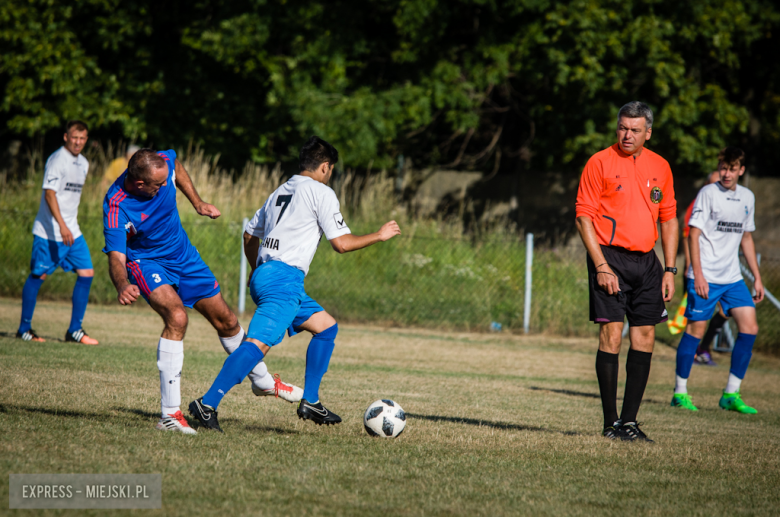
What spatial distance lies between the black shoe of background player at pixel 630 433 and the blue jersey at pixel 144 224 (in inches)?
134

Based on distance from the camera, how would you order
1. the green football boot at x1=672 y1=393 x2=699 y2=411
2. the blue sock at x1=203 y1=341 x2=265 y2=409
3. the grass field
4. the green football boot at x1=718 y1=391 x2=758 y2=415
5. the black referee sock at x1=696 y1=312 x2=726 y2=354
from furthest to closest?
the black referee sock at x1=696 y1=312 x2=726 y2=354, the green football boot at x1=672 y1=393 x2=699 y2=411, the green football boot at x1=718 y1=391 x2=758 y2=415, the blue sock at x1=203 y1=341 x2=265 y2=409, the grass field

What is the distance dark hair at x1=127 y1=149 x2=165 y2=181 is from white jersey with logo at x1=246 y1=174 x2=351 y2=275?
2.68ft

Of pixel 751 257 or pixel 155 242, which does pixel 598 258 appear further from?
pixel 751 257

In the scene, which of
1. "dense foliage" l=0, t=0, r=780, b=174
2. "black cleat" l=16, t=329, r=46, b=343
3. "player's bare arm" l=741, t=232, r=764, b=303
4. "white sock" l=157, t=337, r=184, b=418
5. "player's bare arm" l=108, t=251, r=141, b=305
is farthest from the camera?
"dense foliage" l=0, t=0, r=780, b=174

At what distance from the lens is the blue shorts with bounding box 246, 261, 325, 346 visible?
4895mm

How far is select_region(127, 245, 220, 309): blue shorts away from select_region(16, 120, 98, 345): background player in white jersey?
394 centimetres

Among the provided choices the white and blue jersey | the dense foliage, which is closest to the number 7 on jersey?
the white and blue jersey

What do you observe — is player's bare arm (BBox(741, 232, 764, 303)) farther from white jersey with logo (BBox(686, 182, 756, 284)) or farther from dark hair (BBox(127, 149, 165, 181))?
dark hair (BBox(127, 149, 165, 181))

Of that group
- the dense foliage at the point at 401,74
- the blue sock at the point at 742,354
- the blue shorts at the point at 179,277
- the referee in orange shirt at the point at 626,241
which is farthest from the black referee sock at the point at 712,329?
the blue shorts at the point at 179,277

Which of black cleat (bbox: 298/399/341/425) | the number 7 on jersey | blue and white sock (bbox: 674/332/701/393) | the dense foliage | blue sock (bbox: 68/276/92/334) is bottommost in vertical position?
blue sock (bbox: 68/276/92/334)

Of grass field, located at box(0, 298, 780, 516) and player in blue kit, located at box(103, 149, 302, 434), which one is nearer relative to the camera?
grass field, located at box(0, 298, 780, 516)

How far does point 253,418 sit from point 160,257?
134cm

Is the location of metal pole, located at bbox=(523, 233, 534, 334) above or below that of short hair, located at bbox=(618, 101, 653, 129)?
below

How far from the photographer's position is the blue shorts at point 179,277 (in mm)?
5184
